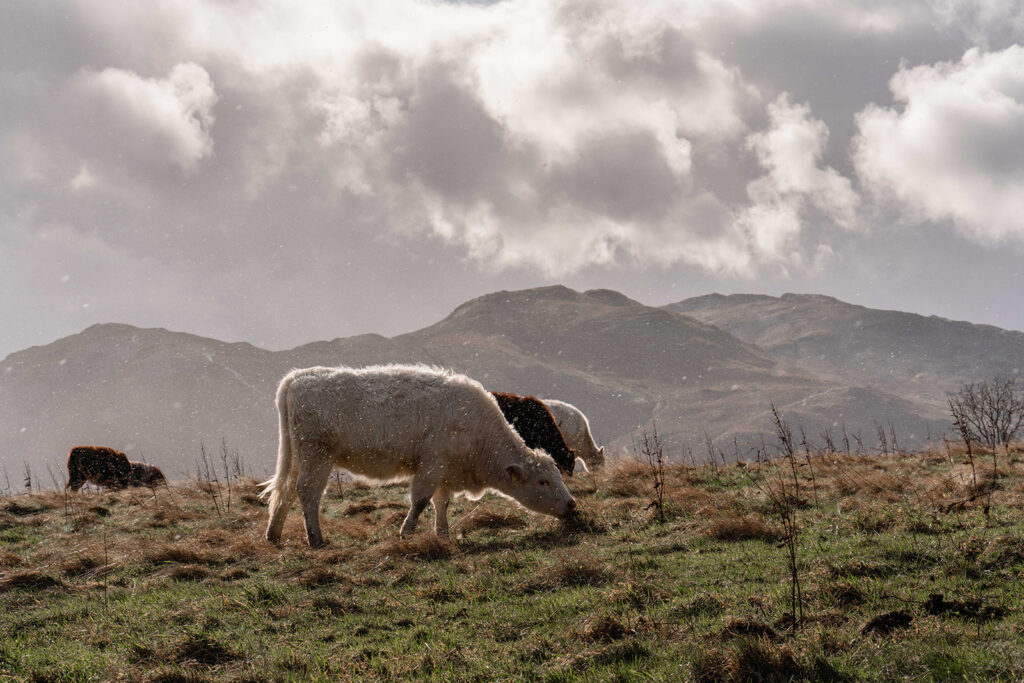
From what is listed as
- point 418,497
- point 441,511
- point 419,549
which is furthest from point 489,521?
point 419,549

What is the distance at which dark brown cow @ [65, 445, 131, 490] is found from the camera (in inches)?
970

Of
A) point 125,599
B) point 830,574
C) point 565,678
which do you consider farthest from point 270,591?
point 830,574

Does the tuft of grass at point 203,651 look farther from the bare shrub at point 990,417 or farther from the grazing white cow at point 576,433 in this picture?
the grazing white cow at point 576,433

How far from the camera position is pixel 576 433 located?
2114 cm

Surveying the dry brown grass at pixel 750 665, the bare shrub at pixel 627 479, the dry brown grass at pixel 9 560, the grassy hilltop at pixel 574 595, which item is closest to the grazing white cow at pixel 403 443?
the grassy hilltop at pixel 574 595

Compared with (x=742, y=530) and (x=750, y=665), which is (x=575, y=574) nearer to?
(x=742, y=530)

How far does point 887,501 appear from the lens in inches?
395

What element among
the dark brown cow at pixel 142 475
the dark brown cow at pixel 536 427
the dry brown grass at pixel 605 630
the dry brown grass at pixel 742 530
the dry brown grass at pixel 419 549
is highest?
the dark brown cow at pixel 536 427

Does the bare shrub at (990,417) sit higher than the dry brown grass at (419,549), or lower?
higher

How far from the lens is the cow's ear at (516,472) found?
12.1m

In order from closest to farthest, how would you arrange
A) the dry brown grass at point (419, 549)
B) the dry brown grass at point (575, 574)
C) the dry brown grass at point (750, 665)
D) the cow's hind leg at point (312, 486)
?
the dry brown grass at point (750, 665)
the dry brown grass at point (575, 574)
the dry brown grass at point (419, 549)
the cow's hind leg at point (312, 486)

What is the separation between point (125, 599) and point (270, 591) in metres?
1.81

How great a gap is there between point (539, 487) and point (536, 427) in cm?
614

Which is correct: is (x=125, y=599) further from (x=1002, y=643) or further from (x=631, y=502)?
(x=1002, y=643)
